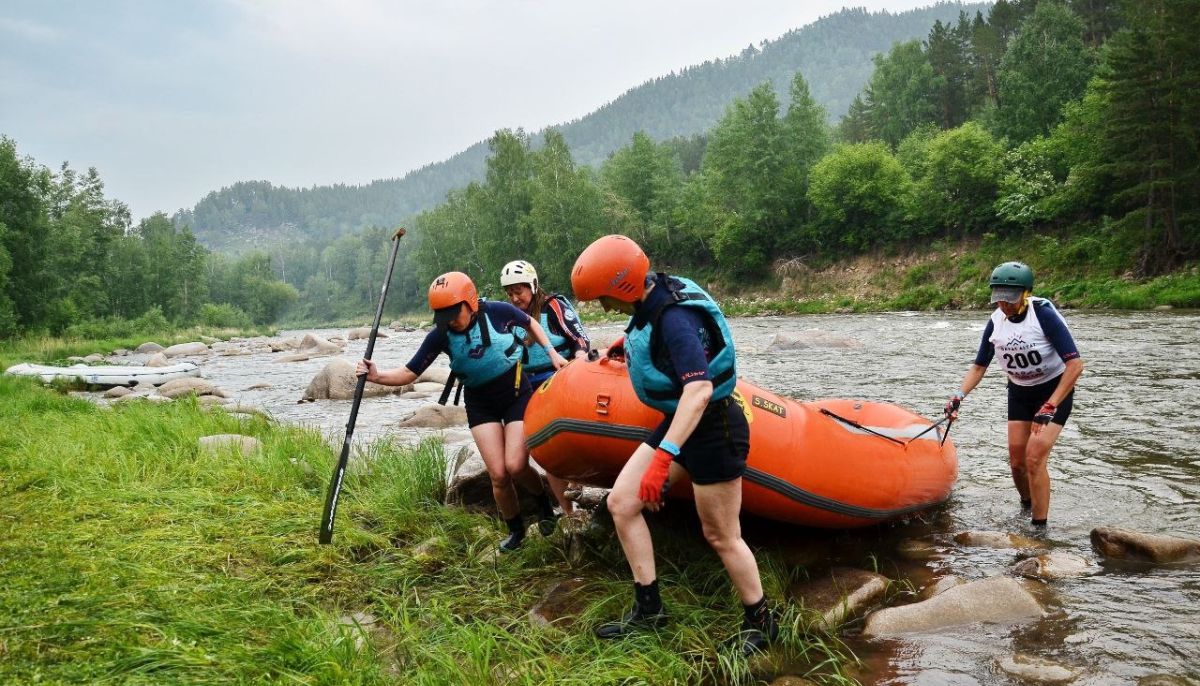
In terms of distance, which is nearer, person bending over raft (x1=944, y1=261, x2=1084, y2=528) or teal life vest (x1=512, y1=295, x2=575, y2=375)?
person bending over raft (x1=944, y1=261, x2=1084, y2=528)

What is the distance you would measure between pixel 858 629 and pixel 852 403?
7.14ft

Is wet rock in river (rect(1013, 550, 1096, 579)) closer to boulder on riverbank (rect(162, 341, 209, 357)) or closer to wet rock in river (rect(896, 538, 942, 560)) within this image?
wet rock in river (rect(896, 538, 942, 560))

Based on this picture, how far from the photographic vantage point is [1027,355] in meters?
5.25

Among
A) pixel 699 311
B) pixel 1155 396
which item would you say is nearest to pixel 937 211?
pixel 1155 396

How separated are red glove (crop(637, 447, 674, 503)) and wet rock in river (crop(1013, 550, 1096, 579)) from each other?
278 cm

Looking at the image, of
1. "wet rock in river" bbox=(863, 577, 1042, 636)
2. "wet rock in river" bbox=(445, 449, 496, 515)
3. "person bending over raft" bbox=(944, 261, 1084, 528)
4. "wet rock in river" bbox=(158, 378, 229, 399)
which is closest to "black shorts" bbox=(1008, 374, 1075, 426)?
"person bending over raft" bbox=(944, 261, 1084, 528)

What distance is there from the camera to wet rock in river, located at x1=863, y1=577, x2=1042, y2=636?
379 centimetres

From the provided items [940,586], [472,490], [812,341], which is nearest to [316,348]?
[812,341]

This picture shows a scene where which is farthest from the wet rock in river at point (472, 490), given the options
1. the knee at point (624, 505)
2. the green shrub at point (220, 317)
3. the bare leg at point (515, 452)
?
the green shrub at point (220, 317)

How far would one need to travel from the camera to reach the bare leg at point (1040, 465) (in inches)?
197

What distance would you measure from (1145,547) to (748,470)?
2545 mm

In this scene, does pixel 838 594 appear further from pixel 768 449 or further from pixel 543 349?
pixel 543 349

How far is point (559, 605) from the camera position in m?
4.00

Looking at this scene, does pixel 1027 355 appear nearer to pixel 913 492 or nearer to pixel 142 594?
pixel 913 492
